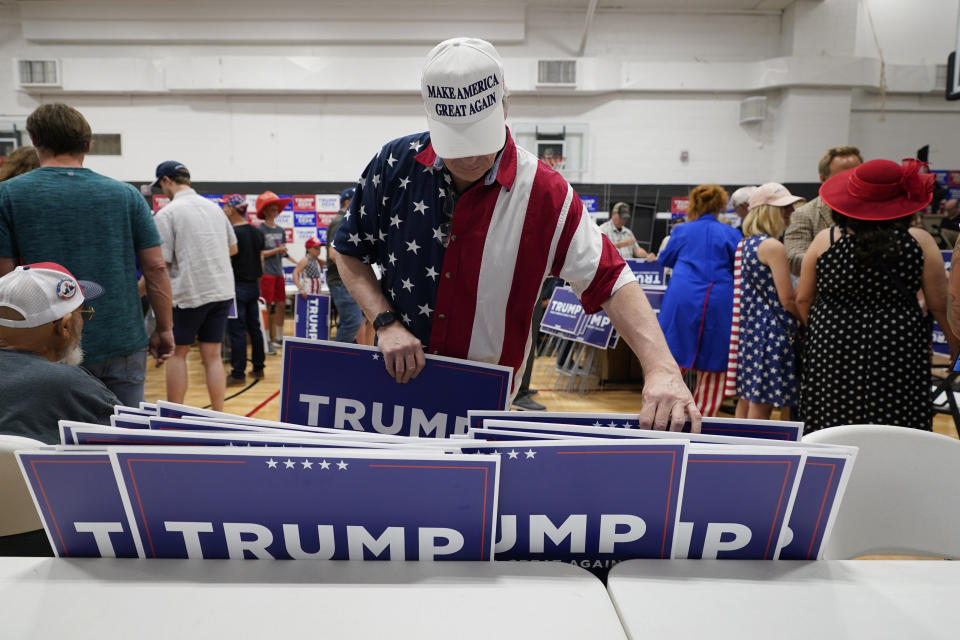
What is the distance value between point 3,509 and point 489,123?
3.99 ft

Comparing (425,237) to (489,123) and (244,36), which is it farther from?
(244,36)

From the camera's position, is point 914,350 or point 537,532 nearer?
point 537,532

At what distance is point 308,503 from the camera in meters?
0.77

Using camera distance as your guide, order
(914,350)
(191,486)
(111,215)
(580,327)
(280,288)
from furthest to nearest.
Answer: (280,288), (580,327), (111,215), (914,350), (191,486)

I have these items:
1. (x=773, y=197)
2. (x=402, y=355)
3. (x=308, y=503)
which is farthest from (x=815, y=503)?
(x=773, y=197)

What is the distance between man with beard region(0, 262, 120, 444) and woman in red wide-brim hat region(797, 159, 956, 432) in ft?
7.69

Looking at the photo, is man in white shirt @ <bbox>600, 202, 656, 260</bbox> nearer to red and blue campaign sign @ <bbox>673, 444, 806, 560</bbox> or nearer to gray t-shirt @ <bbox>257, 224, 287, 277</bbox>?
gray t-shirt @ <bbox>257, 224, 287, 277</bbox>

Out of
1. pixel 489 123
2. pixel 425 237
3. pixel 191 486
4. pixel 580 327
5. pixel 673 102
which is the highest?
pixel 673 102

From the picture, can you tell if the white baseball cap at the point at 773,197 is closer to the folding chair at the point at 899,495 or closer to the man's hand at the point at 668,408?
the folding chair at the point at 899,495

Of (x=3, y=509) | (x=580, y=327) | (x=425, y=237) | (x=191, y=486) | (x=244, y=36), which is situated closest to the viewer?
(x=191, y=486)

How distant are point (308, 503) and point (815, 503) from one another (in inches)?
26.2

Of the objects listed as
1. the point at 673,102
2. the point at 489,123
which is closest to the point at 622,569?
the point at 489,123

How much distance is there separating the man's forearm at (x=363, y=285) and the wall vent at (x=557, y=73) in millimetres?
8624

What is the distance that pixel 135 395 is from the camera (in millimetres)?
2439
